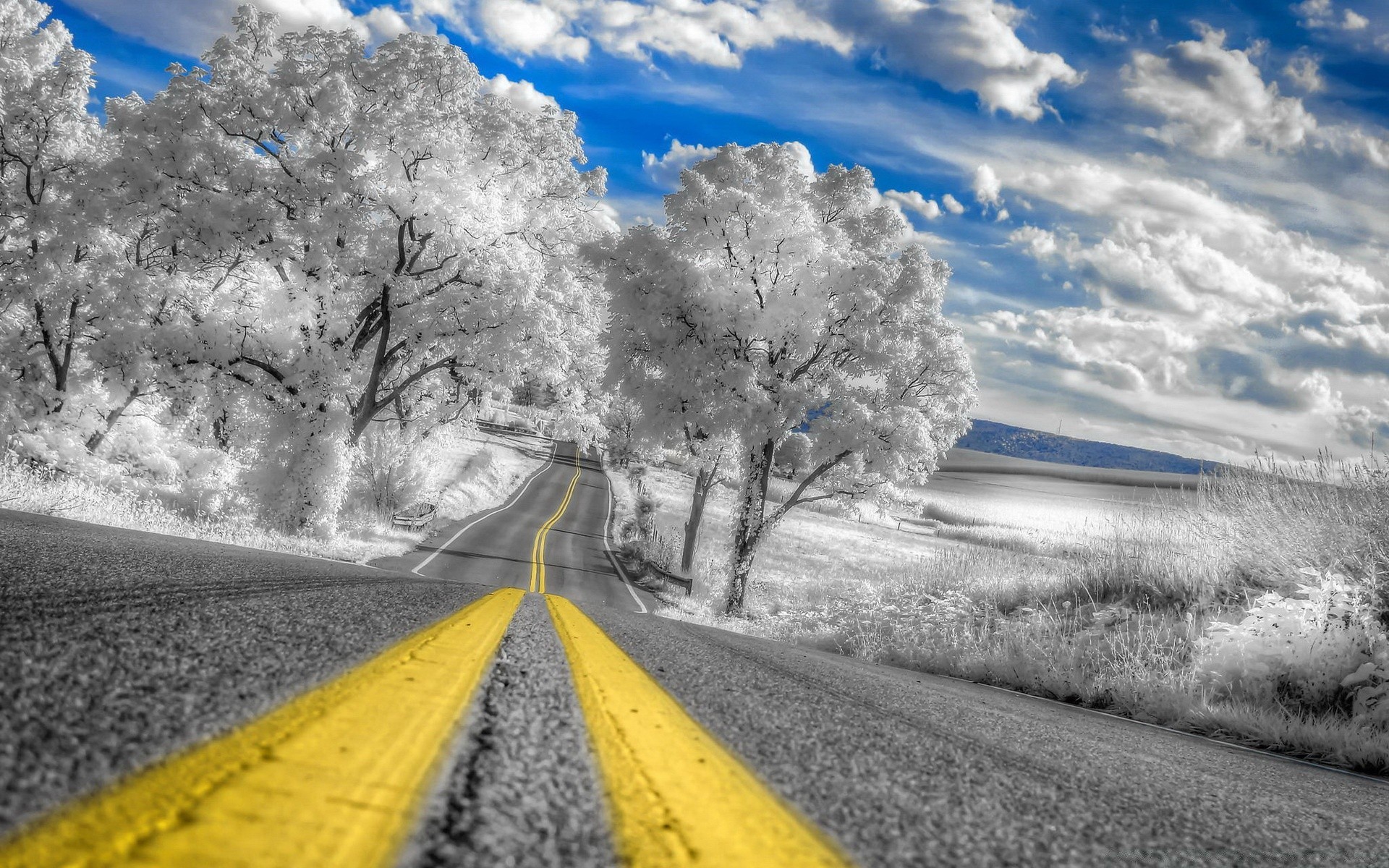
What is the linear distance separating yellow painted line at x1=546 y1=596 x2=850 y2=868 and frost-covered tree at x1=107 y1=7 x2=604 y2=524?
54.2 ft

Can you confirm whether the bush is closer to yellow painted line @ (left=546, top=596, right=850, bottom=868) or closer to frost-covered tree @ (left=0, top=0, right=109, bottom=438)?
frost-covered tree @ (left=0, top=0, right=109, bottom=438)

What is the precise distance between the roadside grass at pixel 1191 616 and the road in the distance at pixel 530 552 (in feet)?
18.0

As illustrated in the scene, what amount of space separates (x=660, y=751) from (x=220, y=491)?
70.3ft

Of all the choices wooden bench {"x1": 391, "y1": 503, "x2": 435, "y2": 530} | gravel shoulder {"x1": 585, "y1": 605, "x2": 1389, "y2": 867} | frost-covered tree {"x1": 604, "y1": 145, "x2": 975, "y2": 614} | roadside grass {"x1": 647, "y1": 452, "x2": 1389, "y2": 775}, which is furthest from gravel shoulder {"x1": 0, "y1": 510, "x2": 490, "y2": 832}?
wooden bench {"x1": 391, "y1": 503, "x2": 435, "y2": 530}

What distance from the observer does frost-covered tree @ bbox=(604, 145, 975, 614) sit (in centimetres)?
1538

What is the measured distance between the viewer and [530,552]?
1059 inches

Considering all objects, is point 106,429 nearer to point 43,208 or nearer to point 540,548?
point 43,208

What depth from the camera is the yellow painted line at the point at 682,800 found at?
31.1 inches

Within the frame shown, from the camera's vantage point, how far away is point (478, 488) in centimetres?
4078

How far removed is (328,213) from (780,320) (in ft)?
34.7

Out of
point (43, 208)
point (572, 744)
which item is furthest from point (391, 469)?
point (572, 744)

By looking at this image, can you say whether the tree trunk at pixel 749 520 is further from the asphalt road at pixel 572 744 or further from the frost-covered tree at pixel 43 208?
the frost-covered tree at pixel 43 208

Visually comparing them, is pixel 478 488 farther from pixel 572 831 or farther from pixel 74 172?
pixel 572 831

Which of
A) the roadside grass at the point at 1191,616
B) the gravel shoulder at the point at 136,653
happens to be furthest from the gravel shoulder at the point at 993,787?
the roadside grass at the point at 1191,616
